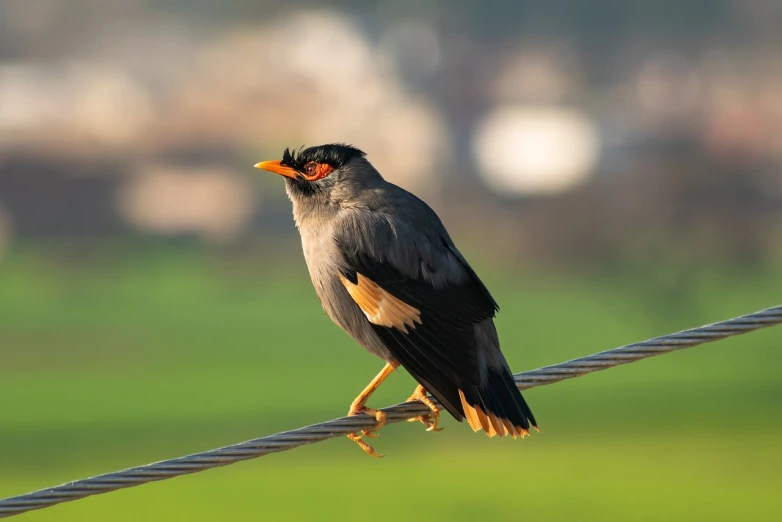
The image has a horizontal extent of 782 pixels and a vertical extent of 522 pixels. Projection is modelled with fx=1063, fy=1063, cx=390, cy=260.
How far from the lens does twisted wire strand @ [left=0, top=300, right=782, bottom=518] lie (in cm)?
289

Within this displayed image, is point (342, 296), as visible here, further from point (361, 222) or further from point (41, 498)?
point (41, 498)

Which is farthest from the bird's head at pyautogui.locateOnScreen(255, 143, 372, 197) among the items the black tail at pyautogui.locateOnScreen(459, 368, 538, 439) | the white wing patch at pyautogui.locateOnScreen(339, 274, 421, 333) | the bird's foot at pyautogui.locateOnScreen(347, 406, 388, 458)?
the black tail at pyautogui.locateOnScreen(459, 368, 538, 439)

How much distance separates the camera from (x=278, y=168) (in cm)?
496

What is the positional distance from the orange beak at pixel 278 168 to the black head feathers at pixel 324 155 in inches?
1.0

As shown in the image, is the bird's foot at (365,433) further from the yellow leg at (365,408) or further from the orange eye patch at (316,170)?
the orange eye patch at (316,170)

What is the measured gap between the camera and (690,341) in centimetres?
346

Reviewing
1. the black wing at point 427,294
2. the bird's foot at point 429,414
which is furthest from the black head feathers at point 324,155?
the bird's foot at point 429,414

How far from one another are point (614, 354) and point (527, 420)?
22.5 inches

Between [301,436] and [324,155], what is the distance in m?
2.01

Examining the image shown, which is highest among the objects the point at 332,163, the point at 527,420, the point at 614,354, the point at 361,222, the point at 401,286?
the point at 332,163

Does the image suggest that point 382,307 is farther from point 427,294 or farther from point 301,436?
point 301,436

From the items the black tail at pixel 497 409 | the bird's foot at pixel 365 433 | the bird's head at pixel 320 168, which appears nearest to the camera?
the black tail at pixel 497 409

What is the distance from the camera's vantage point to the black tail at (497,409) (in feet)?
12.5

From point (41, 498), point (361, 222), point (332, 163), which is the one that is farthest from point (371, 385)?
point (41, 498)
